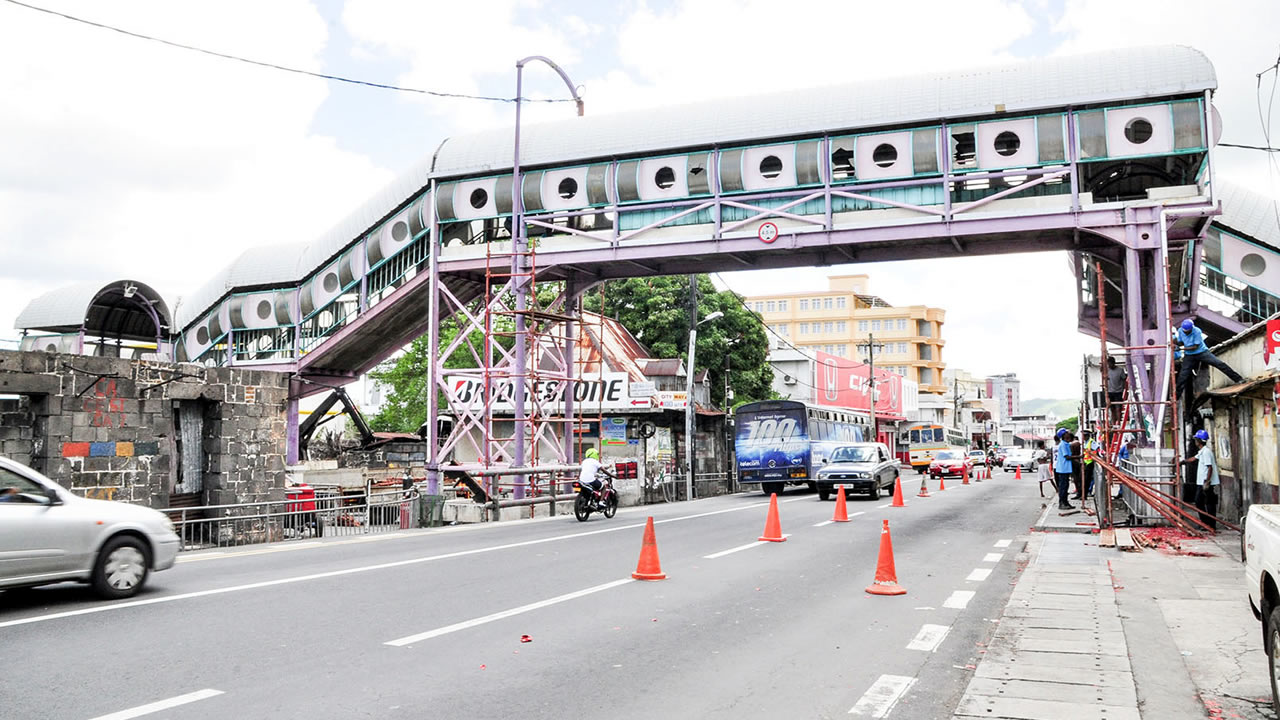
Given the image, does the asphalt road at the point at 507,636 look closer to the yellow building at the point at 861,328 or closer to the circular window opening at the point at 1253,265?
the circular window opening at the point at 1253,265

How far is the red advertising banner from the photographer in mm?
73562

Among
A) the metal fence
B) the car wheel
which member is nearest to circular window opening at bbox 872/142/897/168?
the metal fence

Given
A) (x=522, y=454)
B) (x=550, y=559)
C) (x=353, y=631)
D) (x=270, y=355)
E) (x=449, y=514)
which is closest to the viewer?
(x=353, y=631)

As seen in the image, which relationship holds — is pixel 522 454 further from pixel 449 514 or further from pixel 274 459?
pixel 274 459

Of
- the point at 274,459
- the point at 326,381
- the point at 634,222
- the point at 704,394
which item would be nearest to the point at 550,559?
the point at 274,459

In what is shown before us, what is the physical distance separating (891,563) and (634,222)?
15819 millimetres

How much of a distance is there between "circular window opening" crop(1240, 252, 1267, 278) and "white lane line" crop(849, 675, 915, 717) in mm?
20226

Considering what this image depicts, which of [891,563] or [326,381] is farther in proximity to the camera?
[326,381]

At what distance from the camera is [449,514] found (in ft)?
69.2

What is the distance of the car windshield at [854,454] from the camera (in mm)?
28906

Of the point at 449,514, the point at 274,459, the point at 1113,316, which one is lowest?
the point at 449,514

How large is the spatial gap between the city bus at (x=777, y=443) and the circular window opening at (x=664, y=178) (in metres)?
10.8

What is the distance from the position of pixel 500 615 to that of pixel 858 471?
2036cm

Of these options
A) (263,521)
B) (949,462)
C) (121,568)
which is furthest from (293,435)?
(949,462)
